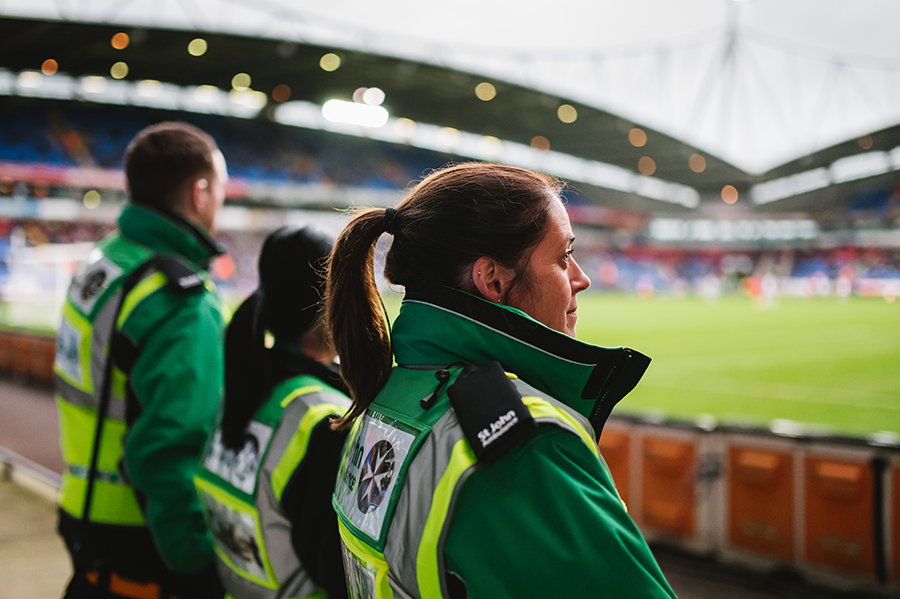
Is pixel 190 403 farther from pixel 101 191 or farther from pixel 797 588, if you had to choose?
pixel 101 191

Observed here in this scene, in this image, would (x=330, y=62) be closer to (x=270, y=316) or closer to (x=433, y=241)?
(x=270, y=316)

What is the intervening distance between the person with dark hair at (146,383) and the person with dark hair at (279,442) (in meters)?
0.19

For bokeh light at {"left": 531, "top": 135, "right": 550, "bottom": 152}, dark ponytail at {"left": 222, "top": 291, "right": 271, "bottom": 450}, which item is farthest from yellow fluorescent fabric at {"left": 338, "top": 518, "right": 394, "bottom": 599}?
bokeh light at {"left": 531, "top": 135, "right": 550, "bottom": 152}

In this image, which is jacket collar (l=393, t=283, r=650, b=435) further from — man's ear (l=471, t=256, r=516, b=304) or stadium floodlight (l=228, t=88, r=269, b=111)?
stadium floodlight (l=228, t=88, r=269, b=111)

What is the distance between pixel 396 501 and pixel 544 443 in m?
0.27

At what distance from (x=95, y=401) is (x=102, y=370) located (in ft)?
0.41

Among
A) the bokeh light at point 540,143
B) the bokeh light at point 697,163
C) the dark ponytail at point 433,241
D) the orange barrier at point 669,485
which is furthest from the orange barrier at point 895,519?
the bokeh light at point 697,163

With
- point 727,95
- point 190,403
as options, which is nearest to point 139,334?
point 190,403

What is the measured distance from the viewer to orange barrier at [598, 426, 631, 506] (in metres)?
4.68

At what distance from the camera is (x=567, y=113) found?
4006 cm

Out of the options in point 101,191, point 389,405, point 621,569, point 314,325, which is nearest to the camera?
point 621,569

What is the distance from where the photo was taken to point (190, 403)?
1.81 m

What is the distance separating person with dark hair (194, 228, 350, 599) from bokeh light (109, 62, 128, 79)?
3260 cm

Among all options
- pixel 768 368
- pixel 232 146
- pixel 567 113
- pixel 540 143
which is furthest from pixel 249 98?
pixel 768 368
